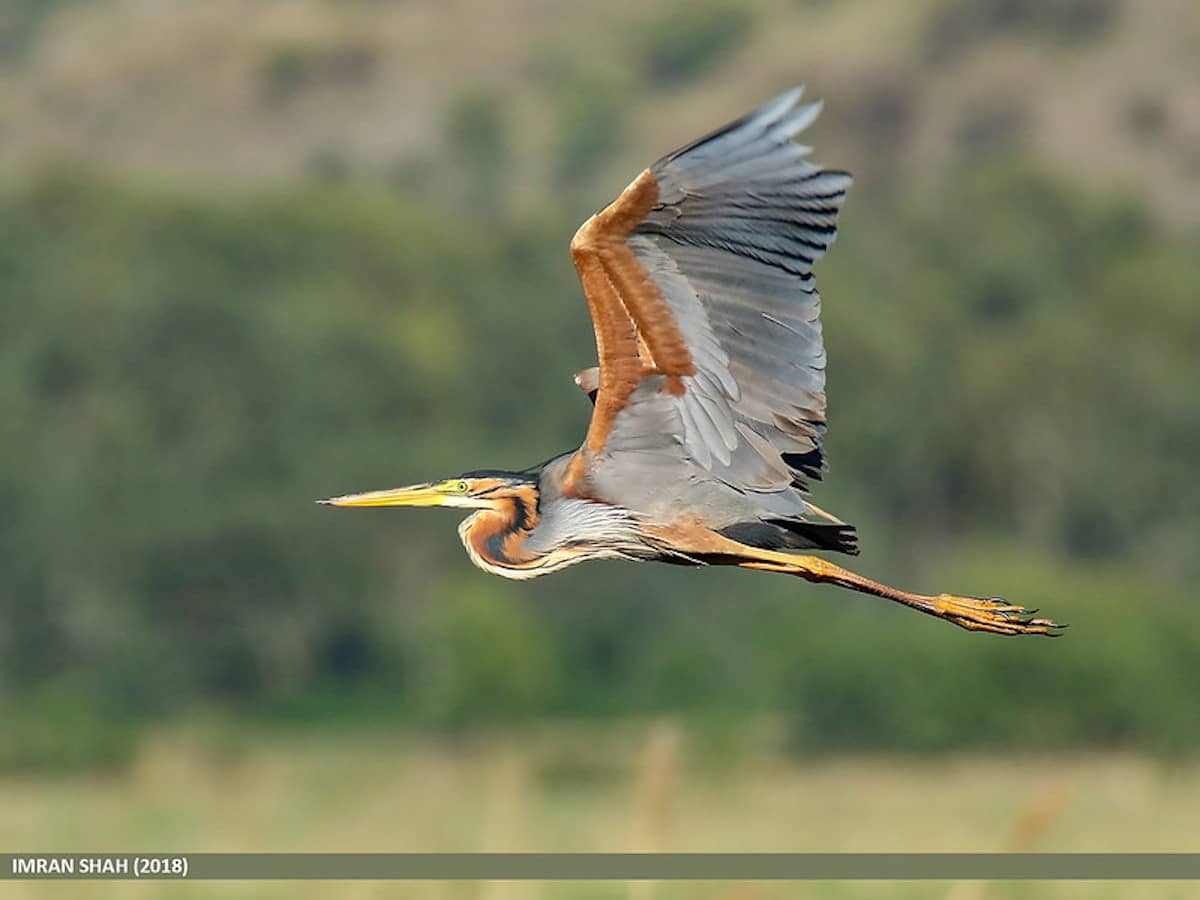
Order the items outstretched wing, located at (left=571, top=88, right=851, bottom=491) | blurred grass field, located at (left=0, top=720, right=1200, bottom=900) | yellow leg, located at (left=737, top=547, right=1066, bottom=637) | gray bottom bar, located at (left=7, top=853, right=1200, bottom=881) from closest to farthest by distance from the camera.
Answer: outstretched wing, located at (left=571, top=88, right=851, bottom=491)
yellow leg, located at (left=737, top=547, right=1066, bottom=637)
blurred grass field, located at (left=0, top=720, right=1200, bottom=900)
gray bottom bar, located at (left=7, top=853, right=1200, bottom=881)

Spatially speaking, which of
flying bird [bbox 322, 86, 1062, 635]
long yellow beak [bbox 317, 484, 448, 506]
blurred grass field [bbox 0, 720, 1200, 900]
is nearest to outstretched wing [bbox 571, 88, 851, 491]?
flying bird [bbox 322, 86, 1062, 635]

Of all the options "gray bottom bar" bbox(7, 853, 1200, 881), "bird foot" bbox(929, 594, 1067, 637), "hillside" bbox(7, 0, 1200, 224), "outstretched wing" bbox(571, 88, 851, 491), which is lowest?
"hillside" bbox(7, 0, 1200, 224)

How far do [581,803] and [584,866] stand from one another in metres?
→ 16.1

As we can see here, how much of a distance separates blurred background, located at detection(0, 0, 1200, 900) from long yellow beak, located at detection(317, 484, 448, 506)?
78cm

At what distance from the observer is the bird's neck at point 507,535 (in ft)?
23.8

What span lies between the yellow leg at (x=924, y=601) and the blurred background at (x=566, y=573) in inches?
25.6

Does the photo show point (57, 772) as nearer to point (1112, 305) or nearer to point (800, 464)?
point (800, 464)

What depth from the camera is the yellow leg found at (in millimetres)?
7070

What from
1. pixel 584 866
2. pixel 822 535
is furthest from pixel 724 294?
pixel 584 866

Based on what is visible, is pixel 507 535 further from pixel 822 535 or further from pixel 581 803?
pixel 581 803

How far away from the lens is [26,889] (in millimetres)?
8961

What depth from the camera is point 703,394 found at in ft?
22.7

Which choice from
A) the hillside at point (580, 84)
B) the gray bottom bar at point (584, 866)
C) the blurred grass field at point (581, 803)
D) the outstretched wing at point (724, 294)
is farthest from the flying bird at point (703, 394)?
the hillside at point (580, 84)

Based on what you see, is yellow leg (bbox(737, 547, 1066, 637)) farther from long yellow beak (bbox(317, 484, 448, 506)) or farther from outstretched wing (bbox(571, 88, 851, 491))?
long yellow beak (bbox(317, 484, 448, 506))
